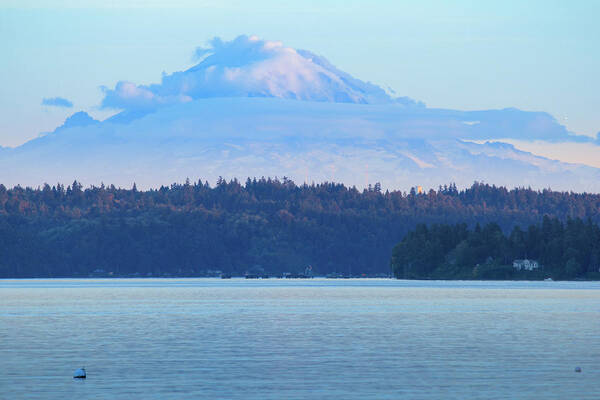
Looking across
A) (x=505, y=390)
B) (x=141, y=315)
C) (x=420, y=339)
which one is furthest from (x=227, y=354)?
(x=141, y=315)

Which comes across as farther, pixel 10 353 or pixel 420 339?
pixel 420 339

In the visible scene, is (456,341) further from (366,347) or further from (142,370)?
(142,370)

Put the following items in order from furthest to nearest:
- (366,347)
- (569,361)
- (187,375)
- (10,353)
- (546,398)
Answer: (366,347) → (10,353) → (569,361) → (187,375) → (546,398)

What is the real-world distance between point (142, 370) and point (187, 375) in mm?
4110

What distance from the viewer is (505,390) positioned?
2324 inches

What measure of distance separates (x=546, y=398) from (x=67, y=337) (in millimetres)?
51864

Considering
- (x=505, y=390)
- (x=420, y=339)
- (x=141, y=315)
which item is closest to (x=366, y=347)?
(x=420, y=339)

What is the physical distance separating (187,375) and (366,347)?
21571 mm

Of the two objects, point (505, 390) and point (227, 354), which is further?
point (227, 354)

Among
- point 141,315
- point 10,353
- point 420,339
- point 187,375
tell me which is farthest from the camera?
point 141,315

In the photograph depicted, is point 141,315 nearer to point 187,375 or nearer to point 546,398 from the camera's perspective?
point 187,375

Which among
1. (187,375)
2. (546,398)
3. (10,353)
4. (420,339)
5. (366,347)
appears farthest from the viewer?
(420,339)

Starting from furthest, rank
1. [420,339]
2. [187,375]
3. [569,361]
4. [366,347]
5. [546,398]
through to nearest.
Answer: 1. [420,339]
2. [366,347]
3. [569,361]
4. [187,375]
5. [546,398]

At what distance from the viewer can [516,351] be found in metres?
80.2
